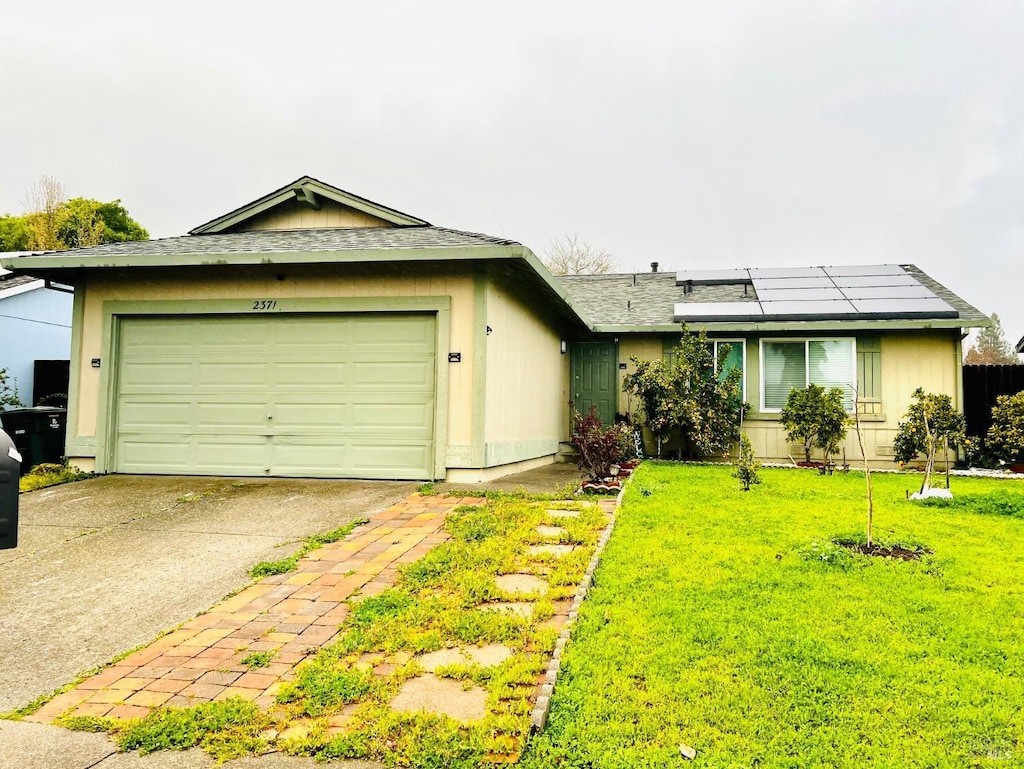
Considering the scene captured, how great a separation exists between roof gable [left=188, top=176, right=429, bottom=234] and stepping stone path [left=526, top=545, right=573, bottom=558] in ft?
21.4

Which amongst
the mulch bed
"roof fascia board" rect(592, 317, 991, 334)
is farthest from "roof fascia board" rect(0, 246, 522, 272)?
"roof fascia board" rect(592, 317, 991, 334)

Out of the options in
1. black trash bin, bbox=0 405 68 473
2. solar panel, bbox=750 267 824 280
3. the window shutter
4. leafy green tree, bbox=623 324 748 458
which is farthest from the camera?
solar panel, bbox=750 267 824 280

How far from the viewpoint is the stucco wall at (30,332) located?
43.4 feet

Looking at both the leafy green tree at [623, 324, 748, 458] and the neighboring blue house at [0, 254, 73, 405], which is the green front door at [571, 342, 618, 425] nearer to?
the leafy green tree at [623, 324, 748, 458]

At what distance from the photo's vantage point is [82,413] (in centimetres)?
847

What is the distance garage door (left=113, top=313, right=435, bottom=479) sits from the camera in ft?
25.8

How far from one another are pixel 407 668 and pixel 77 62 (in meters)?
23.6

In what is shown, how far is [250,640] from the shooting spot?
329cm

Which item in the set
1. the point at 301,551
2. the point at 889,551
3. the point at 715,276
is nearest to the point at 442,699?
the point at 301,551

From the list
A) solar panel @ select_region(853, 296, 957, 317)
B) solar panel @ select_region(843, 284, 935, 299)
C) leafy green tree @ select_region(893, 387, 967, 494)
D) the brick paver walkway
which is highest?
solar panel @ select_region(843, 284, 935, 299)

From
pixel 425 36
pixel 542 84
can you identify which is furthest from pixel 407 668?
pixel 542 84

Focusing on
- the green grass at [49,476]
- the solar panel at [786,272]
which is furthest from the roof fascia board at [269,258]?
the solar panel at [786,272]

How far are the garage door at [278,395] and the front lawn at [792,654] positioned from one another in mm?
3525

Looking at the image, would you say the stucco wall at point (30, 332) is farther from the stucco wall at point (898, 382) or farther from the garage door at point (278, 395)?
the stucco wall at point (898, 382)
